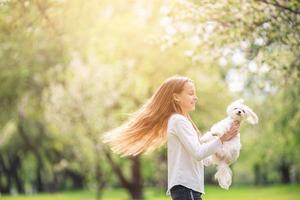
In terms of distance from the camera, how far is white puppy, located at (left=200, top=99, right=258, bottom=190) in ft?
19.1

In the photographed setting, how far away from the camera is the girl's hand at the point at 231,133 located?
577 cm

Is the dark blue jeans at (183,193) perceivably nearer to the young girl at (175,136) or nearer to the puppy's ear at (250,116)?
the young girl at (175,136)

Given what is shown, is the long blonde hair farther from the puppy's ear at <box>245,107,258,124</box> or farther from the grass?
the grass

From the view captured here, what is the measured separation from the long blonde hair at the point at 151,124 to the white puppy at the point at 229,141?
0.83ft

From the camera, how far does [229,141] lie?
587cm

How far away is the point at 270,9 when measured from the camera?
935 cm

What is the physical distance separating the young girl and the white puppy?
0.07 metres

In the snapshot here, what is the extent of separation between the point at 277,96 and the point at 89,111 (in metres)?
7.25

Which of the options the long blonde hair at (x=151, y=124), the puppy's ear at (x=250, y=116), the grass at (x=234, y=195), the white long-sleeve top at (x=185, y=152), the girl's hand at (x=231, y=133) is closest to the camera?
the white long-sleeve top at (x=185, y=152)

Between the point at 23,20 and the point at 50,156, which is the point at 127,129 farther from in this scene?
the point at 50,156

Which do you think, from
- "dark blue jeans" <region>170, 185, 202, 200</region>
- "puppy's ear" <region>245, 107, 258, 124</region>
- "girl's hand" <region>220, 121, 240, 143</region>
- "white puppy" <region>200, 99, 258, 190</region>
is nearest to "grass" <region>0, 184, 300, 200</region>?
"white puppy" <region>200, 99, 258, 190</region>

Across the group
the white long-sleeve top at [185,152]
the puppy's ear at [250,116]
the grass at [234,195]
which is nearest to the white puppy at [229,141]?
the puppy's ear at [250,116]

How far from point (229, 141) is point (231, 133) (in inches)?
3.7

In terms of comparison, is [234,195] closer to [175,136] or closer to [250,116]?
[250,116]
